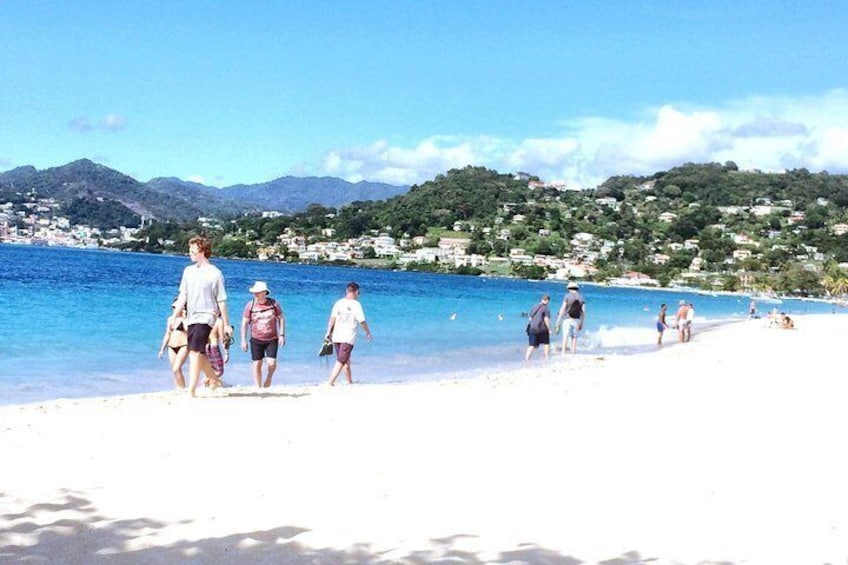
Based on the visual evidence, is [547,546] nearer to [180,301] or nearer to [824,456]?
[824,456]

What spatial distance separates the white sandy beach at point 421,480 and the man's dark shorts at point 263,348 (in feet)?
2.98

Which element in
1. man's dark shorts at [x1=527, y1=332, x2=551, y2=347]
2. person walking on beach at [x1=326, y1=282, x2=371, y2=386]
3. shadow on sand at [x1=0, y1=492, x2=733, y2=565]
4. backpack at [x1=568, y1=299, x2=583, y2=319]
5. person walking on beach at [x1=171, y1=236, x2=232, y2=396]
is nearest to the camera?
shadow on sand at [x1=0, y1=492, x2=733, y2=565]

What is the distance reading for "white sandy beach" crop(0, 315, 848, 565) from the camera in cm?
503

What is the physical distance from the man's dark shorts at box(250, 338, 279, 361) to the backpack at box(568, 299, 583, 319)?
9098 mm

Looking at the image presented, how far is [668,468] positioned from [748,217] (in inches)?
7194

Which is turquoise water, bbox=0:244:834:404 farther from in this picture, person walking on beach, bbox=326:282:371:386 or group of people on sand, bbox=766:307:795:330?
group of people on sand, bbox=766:307:795:330

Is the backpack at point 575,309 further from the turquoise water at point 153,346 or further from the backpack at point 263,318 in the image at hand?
the backpack at point 263,318

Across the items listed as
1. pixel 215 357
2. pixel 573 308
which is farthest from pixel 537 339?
pixel 215 357

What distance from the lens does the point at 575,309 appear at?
19.4 m

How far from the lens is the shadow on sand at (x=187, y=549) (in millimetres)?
4637

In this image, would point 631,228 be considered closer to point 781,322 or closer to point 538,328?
point 781,322

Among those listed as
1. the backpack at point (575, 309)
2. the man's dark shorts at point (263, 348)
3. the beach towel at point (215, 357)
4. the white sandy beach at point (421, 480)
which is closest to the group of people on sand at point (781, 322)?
the backpack at point (575, 309)

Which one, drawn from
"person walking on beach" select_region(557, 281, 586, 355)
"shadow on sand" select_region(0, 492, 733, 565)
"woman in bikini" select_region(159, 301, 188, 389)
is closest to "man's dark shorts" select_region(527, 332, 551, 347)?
"person walking on beach" select_region(557, 281, 586, 355)

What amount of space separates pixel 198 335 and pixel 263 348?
9.29ft
